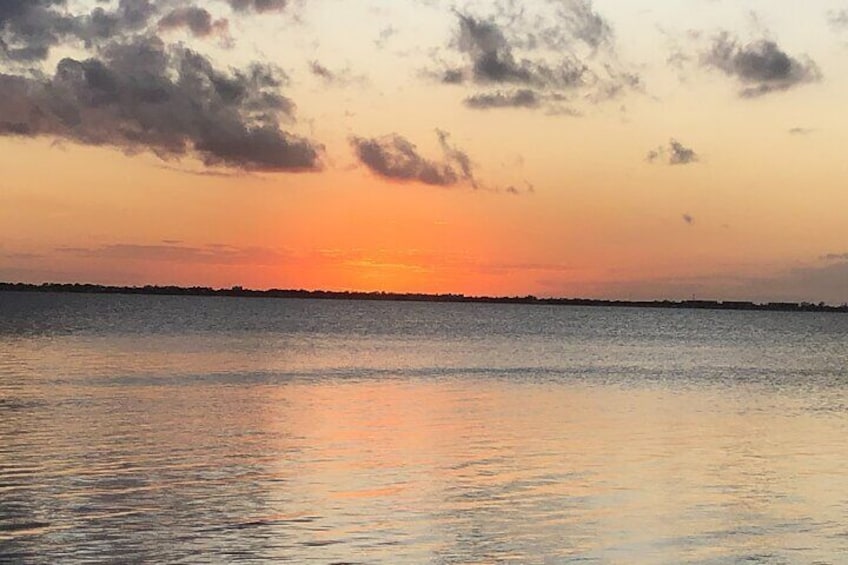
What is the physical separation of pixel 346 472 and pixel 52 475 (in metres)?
5.37

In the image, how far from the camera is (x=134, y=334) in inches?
3216

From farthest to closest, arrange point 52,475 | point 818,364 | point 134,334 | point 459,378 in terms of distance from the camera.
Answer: point 134,334 → point 818,364 → point 459,378 → point 52,475

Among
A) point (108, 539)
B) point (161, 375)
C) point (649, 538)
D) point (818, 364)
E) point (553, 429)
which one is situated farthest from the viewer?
point (818, 364)

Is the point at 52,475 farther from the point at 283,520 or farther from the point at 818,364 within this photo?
the point at 818,364

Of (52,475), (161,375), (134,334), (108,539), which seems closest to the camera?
(108,539)

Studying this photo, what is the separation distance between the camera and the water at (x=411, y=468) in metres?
16.2

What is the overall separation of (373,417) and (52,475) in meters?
12.5

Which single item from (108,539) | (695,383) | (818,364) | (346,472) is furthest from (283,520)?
(818,364)

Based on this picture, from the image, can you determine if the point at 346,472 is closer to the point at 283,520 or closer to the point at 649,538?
the point at 283,520

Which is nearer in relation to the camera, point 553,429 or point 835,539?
point 835,539

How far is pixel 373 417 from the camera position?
32281mm

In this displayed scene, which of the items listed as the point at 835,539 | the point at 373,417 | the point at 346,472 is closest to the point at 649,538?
the point at 835,539

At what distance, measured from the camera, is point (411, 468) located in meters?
22.9

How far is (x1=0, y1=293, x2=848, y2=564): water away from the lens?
16.2m
